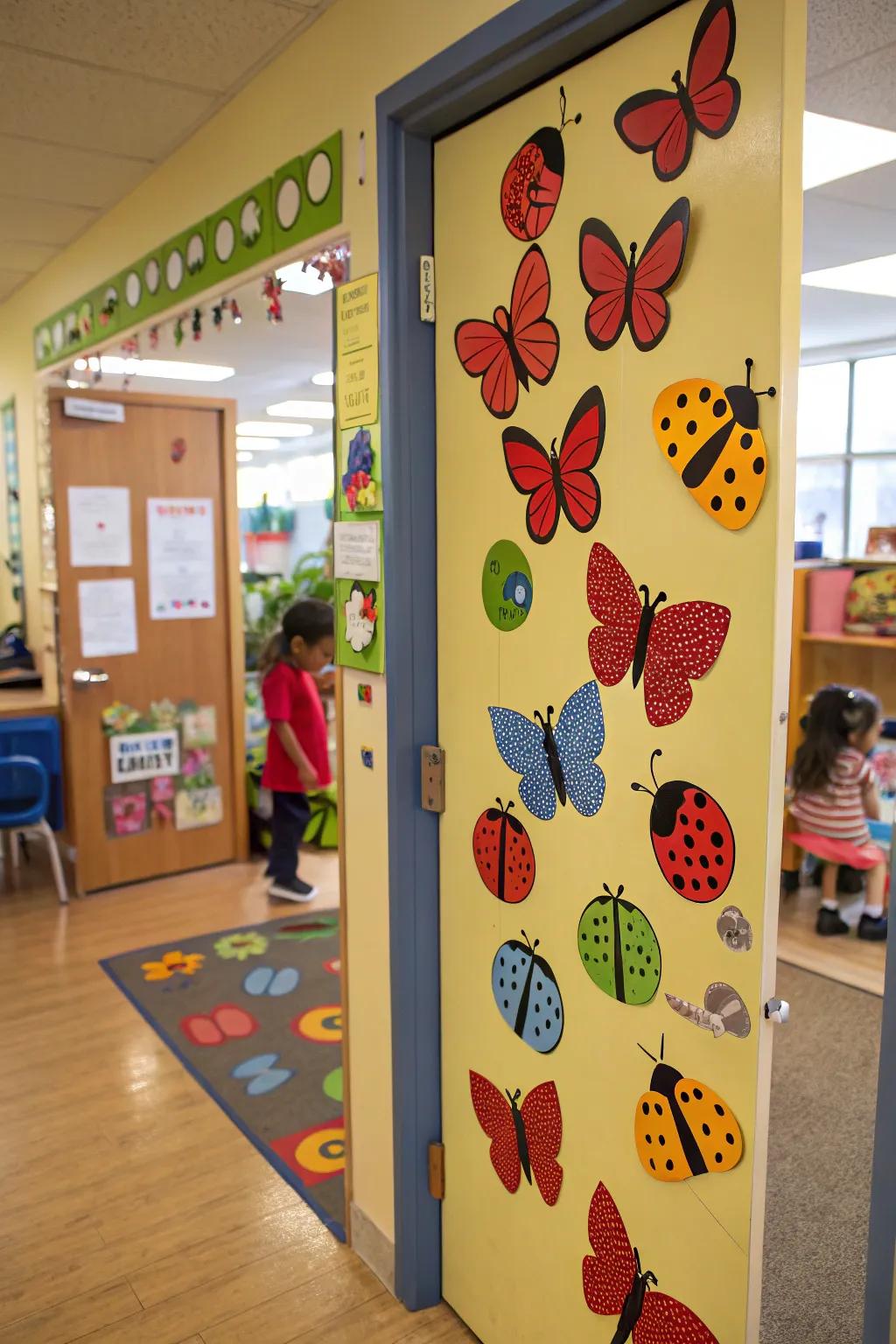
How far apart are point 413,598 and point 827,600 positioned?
316 centimetres

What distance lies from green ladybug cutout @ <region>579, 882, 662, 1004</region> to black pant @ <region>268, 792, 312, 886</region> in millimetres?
2886

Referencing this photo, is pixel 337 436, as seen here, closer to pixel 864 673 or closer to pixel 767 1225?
pixel 767 1225

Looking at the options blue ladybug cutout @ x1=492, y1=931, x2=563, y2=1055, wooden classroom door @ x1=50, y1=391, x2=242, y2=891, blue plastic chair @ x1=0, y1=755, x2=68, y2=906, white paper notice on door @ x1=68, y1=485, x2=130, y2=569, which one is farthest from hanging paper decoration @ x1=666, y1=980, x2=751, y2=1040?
white paper notice on door @ x1=68, y1=485, x2=130, y2=569

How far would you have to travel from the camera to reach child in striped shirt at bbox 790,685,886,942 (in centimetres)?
396

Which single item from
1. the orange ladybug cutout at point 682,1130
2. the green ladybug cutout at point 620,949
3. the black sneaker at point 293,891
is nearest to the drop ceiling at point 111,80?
the green ladybug cutout at point 620,949

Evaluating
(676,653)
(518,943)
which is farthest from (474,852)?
(676,653)

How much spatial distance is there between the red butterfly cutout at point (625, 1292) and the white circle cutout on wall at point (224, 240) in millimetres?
2252

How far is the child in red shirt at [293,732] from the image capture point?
414 cm

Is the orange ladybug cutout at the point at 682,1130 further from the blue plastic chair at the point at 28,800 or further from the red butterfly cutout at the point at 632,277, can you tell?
the blue plastic chair at the point at 28,800

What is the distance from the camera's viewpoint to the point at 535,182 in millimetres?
1609

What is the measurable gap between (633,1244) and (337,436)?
1.54m

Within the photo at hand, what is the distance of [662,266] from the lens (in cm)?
139

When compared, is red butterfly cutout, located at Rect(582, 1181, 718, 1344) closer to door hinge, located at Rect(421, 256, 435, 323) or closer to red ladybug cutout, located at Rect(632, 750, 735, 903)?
red ladybug cutout, located at Rect(632, 750, 735, 903)

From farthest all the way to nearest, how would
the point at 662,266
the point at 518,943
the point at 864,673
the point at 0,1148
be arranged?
the point at 864,673, the point at 0,1148, the point at 518,943, the point at 662,266
